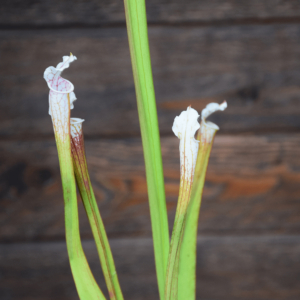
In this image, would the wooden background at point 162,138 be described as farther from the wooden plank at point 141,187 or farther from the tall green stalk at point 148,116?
the tall green stalk at point 148,116

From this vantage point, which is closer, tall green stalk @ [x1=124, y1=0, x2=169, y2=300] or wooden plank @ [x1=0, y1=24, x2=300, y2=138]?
tall green stalk @ [x1=124, y1=0, x2=169, y2=300]

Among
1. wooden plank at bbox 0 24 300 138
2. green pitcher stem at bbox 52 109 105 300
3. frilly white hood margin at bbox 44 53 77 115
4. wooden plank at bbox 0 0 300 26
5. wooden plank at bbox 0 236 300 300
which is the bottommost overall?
wooden plank at bbox 0 236 300 300

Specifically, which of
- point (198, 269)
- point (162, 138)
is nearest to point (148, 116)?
point (162, 138)

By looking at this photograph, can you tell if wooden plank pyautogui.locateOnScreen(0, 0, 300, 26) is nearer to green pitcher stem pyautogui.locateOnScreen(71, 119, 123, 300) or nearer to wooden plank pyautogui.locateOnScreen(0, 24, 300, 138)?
wooden plank pyautogui.locateOnScreen(0, 24, 300, 138)

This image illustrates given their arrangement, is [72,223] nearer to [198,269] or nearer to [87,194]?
[87,194]

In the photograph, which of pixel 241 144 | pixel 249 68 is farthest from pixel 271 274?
pixel 249 68

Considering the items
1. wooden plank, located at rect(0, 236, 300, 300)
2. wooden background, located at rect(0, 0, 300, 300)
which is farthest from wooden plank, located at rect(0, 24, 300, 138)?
wooden plank, located at rect(0, 236, 300, 300)

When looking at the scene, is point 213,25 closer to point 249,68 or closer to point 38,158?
point 249,68

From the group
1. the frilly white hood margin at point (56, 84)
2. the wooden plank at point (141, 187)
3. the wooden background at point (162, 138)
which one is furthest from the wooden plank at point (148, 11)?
the frilly white hood margin at point (56, 84)
